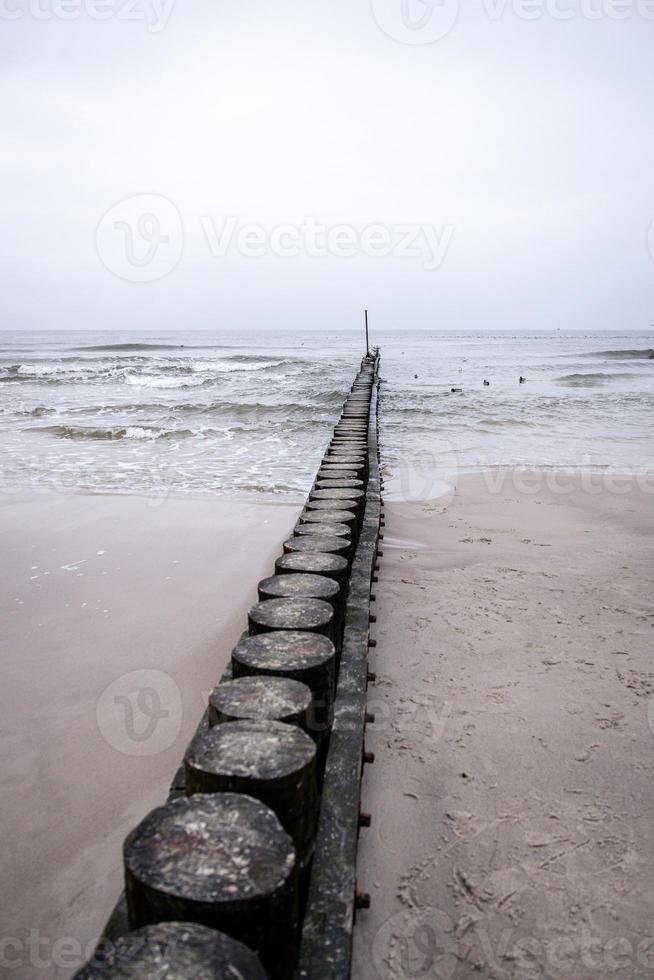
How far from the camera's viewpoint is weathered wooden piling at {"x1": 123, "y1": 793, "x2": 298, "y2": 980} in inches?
50.5

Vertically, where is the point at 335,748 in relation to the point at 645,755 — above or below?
above

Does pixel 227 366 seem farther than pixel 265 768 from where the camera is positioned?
Yes

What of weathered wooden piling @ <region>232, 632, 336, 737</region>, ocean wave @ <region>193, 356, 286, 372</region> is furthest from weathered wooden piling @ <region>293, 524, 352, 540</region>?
ocean wave @ <region>193, 356, 286, 372</region>

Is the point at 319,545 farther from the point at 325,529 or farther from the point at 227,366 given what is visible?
the point at 227,366

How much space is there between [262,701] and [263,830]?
0.53 metres

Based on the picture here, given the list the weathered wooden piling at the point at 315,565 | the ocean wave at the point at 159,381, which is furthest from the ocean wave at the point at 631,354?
the weathered wooden piling at the point at 315,565

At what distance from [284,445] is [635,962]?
11014 millimetres

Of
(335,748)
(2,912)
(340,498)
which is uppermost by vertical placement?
(340,498)

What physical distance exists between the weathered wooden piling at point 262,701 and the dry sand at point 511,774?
2.76 ft

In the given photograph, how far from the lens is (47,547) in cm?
603

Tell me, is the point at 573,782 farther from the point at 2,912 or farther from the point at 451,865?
the point at 2,912

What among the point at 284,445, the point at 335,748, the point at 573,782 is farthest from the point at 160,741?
the point at 284,445

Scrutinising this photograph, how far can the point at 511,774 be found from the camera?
2.81m

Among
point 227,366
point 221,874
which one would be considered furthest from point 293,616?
point 227,366
